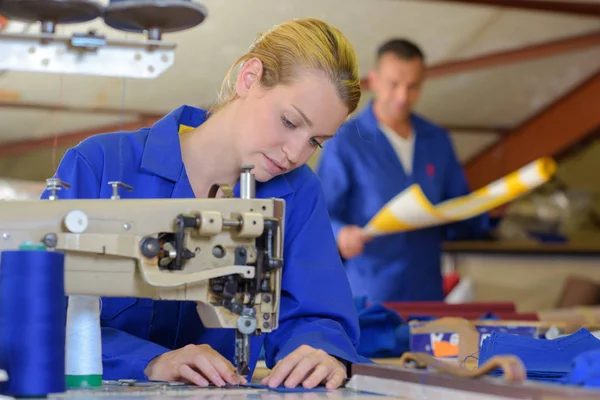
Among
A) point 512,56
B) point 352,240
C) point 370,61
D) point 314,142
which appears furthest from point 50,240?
point 512,56

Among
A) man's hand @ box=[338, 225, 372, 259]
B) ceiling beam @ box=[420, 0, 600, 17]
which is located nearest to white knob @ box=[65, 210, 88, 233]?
man's hand @ box=[338, 225, 372, 259]

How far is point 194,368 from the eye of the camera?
5.34ft

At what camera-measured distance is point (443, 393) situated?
130 cm

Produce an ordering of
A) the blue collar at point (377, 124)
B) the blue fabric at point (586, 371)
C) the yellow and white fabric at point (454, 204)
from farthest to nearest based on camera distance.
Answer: the blue collar at point (377, 124)
the yellow and white fabric at point (454, 204)
the blue fabric at point (586, 371)

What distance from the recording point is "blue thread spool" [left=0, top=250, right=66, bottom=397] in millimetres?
1310

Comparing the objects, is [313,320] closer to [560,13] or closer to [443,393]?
[443,393]

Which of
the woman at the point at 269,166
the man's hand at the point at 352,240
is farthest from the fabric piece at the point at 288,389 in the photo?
the man's hand at the point at 352,240

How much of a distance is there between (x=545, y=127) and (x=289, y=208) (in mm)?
4698

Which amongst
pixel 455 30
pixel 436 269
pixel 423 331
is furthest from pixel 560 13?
pixel 423 331

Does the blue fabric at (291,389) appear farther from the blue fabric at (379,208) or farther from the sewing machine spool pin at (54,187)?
the blue fabric at (379,208)

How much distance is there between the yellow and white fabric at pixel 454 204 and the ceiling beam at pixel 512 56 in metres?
2.43

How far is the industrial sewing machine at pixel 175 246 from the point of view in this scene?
150 centimetres

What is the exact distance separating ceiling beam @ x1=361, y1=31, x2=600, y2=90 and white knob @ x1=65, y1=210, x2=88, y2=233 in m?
4.16

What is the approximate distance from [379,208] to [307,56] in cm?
197
